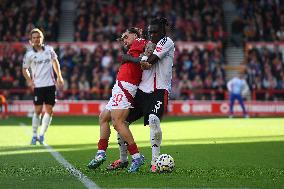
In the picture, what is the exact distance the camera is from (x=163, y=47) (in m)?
11.1

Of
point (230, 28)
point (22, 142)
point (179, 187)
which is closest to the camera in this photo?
point (179, 187)

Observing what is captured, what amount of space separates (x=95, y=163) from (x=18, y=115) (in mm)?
22273

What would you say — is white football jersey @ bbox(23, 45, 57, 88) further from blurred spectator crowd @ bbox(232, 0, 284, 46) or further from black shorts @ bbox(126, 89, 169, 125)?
blurred spectator crowd @ bbox(232, 0, 284, 46)

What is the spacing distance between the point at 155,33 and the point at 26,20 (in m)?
28.4

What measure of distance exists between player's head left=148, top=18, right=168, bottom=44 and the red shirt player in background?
0.17m

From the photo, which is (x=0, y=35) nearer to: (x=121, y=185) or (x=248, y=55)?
(x=248, y=55)

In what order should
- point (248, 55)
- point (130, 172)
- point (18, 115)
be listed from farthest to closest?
point (248, 55) → point (18, 115) → point (130, 172)

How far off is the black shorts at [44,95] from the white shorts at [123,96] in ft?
19.2

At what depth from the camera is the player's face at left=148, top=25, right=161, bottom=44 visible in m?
11.2

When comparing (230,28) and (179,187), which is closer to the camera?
(179,187)

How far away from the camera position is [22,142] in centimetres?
1702

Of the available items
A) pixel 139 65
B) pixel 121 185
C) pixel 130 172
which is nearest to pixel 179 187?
pixel 121 185

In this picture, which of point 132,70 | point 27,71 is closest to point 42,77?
point 27,71

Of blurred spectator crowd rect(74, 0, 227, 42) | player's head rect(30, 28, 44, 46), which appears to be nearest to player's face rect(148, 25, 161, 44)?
player's head rect(30, 28, 44, 46)
